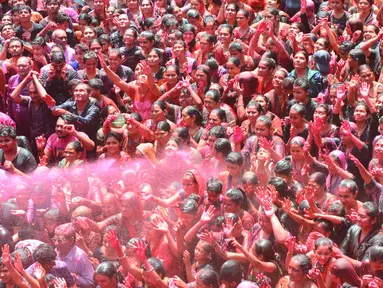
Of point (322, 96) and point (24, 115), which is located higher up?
point (322, 96)

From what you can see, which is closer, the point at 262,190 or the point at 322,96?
the point at 262,190

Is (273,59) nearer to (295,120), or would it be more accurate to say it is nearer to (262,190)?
(295,120)

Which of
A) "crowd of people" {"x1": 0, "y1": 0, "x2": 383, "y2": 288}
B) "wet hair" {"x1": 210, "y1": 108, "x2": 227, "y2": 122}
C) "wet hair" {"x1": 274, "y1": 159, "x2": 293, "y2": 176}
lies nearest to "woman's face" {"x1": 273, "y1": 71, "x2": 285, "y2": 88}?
"crowd of people" {"x1": 0, "y1": 0, "x2": 383, "y2": 288}

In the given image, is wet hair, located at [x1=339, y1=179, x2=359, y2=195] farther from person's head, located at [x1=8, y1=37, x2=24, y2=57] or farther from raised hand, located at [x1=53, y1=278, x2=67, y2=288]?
person's head, located at [x1=8, y1=37, x2=24, y2=57]

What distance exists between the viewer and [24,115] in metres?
11.8

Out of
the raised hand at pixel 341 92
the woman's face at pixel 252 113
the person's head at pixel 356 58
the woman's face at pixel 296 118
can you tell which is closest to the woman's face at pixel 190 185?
the woman's face at pixel 252 113

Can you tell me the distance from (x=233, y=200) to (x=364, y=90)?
76.1 inches

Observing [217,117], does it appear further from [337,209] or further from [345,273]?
[345,273]

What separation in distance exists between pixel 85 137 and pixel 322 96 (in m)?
2.29

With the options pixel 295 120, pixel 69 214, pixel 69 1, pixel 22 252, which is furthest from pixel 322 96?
pixel 69 1

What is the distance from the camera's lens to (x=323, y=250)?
8773 millimetres

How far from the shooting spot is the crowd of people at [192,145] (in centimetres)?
915

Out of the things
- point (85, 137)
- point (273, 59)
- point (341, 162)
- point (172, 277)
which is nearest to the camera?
point (172, 277)

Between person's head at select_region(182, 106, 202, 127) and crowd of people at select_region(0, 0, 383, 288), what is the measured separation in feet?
0.07
